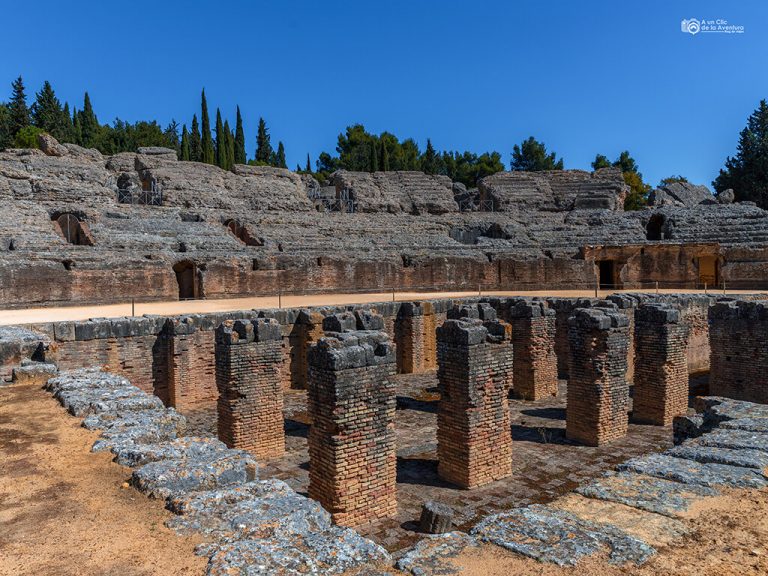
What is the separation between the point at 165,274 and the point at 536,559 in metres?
20.4

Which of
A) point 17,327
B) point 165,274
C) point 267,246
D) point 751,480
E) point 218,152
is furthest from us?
point 218,152

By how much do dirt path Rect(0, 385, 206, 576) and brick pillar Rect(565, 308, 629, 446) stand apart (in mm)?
8527

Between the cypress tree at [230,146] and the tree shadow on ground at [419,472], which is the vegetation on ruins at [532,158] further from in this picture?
the tree shadow on ground at [419,472]

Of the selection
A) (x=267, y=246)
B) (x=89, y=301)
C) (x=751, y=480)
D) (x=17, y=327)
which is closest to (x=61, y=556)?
(x=751, y=480)

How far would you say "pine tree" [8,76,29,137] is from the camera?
46.9m

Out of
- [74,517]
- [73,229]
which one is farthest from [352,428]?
[73,229]

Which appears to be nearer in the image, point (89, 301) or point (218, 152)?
point (89, 301)

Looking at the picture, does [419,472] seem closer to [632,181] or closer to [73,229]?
[73,229]

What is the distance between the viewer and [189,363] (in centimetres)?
1295

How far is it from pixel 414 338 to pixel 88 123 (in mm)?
50153

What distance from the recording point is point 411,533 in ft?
23.4

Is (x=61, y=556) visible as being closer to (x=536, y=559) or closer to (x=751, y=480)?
(x=536, y=559)

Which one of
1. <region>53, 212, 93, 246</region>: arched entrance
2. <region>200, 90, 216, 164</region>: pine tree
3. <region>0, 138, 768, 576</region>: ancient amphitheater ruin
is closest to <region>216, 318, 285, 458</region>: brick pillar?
<region>0, 138, 768, 576</region>: ancient amphitheater ruin

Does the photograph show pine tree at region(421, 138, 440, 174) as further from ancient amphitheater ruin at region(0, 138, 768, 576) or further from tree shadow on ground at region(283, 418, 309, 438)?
tree shadow on ground at region(283, 418, 309, 438)
